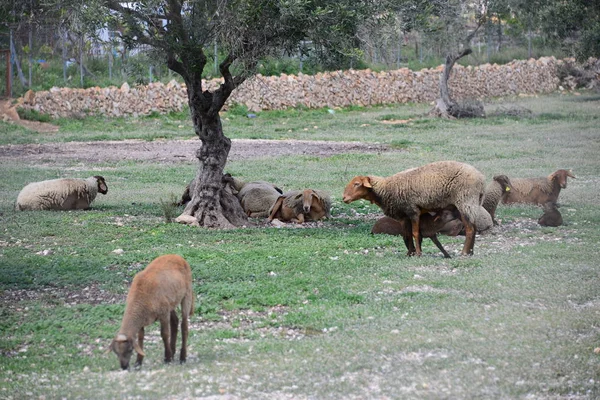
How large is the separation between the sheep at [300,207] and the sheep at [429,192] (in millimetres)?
2907

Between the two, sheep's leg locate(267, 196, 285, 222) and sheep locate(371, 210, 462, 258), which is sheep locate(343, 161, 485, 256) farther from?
sheep's leg locate(267, 196, 285, 222)

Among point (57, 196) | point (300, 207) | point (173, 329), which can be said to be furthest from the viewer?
point (57, 196)

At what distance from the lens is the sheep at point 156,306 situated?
22.1 ft

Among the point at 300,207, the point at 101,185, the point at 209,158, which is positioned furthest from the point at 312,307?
the point at 101,185

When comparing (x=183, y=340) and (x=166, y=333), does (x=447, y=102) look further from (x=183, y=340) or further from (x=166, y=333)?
(x=166, y=333)

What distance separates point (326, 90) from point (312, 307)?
29.5 metres

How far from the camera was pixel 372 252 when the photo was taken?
1226cm

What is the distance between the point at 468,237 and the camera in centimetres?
1163

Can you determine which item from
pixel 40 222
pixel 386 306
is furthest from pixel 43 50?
pixel 386 306

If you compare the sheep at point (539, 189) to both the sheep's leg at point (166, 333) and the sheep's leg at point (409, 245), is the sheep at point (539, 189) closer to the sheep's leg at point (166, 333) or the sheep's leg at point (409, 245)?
the sheep's leg at point (409, 245)

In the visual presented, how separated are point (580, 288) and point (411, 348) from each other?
3.08 meters

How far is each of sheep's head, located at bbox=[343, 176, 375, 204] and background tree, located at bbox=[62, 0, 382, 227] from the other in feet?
8.99

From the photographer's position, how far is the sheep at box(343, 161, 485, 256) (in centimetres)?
1152

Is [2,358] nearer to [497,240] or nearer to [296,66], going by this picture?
[497,240]
